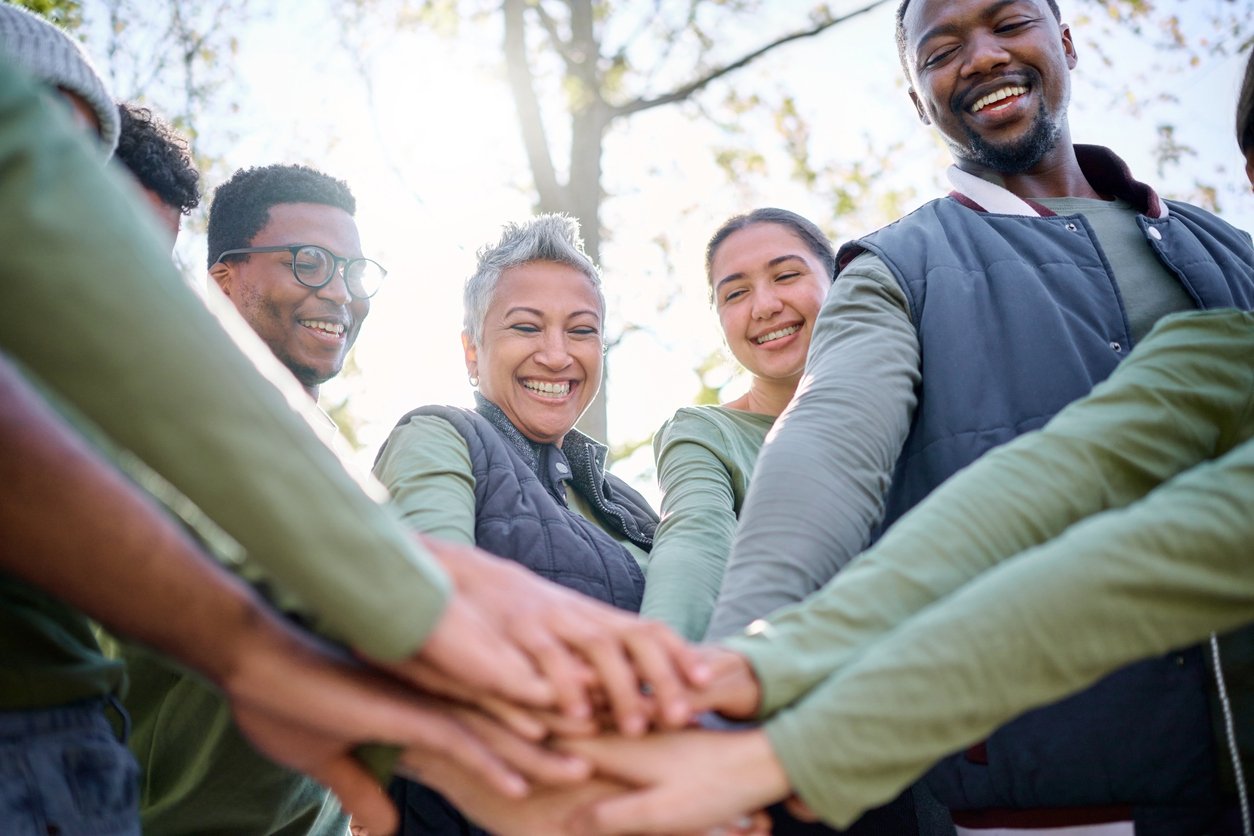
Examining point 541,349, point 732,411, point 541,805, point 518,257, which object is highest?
point 518,257

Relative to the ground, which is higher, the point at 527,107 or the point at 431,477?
the point at 527,107

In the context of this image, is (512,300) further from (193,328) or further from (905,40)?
(193,328)

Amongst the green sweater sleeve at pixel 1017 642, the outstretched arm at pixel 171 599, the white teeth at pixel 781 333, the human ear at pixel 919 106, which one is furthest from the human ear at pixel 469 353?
the green sweater sleeve at pixel 1017 642

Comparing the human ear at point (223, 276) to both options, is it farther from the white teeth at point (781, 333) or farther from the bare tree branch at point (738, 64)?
the bare tree branch at point (738, 64)

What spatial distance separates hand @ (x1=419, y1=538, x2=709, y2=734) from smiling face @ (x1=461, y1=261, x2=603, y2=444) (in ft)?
→ 4.75

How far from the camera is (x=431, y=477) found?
7.79 feet

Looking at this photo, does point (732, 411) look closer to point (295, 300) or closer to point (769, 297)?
point (769, 297)

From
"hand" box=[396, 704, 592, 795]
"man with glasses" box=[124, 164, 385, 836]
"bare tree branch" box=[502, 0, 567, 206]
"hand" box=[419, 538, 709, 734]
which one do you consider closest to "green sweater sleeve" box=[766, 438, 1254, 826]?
"hand" box=[419, 538, 709, 734]

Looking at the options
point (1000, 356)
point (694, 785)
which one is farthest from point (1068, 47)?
point (694, 785)

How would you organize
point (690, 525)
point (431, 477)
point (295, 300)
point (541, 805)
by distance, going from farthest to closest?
point (295, 300) → point (690, 525) → point (431, 477) → point (541, 805)

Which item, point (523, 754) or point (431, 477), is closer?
point (523, 754)

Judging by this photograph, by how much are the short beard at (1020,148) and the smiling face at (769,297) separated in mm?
751

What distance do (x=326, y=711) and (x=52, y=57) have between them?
1347 millimetres

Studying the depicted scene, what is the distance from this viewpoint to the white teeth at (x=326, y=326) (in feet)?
12.5
